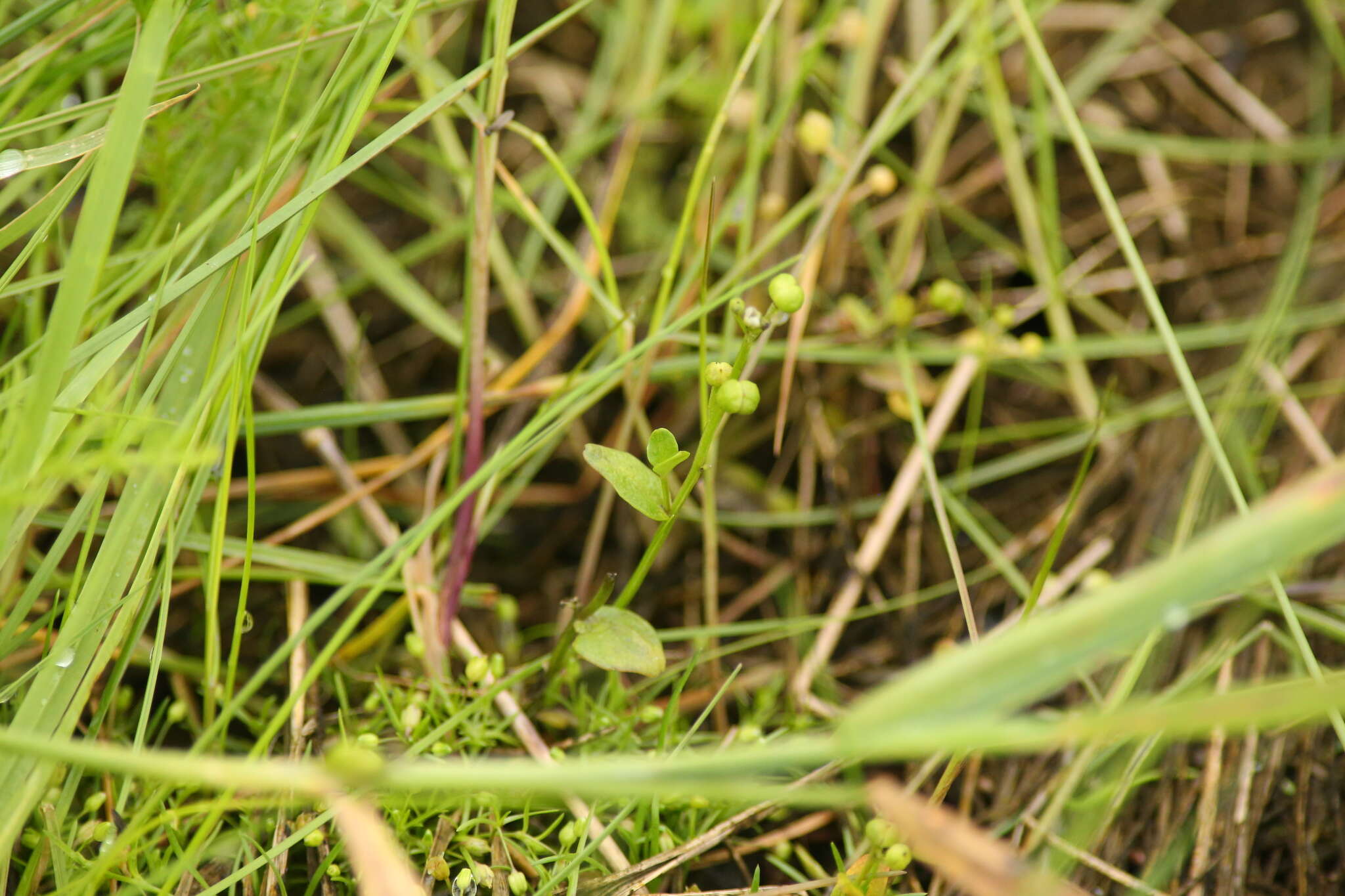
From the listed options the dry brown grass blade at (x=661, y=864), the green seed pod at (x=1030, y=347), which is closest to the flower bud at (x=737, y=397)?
the dry brown grass blade at (x=661, y=864)

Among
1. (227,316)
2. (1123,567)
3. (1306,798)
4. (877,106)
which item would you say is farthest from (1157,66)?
(227,316)

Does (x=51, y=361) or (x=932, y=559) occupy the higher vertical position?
(x=51, y=361)

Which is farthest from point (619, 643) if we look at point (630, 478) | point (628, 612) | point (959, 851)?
point (959, 851)

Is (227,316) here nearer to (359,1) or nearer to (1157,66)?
(359,1)

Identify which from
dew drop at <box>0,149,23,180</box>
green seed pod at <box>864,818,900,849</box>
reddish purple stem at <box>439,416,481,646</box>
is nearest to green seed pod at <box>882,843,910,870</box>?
green seed pod at <box>864,818,900,849</box>

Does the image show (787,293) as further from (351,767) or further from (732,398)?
(351,767)

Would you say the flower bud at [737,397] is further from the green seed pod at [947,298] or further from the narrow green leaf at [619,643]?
the green seed pod at [947,298]
